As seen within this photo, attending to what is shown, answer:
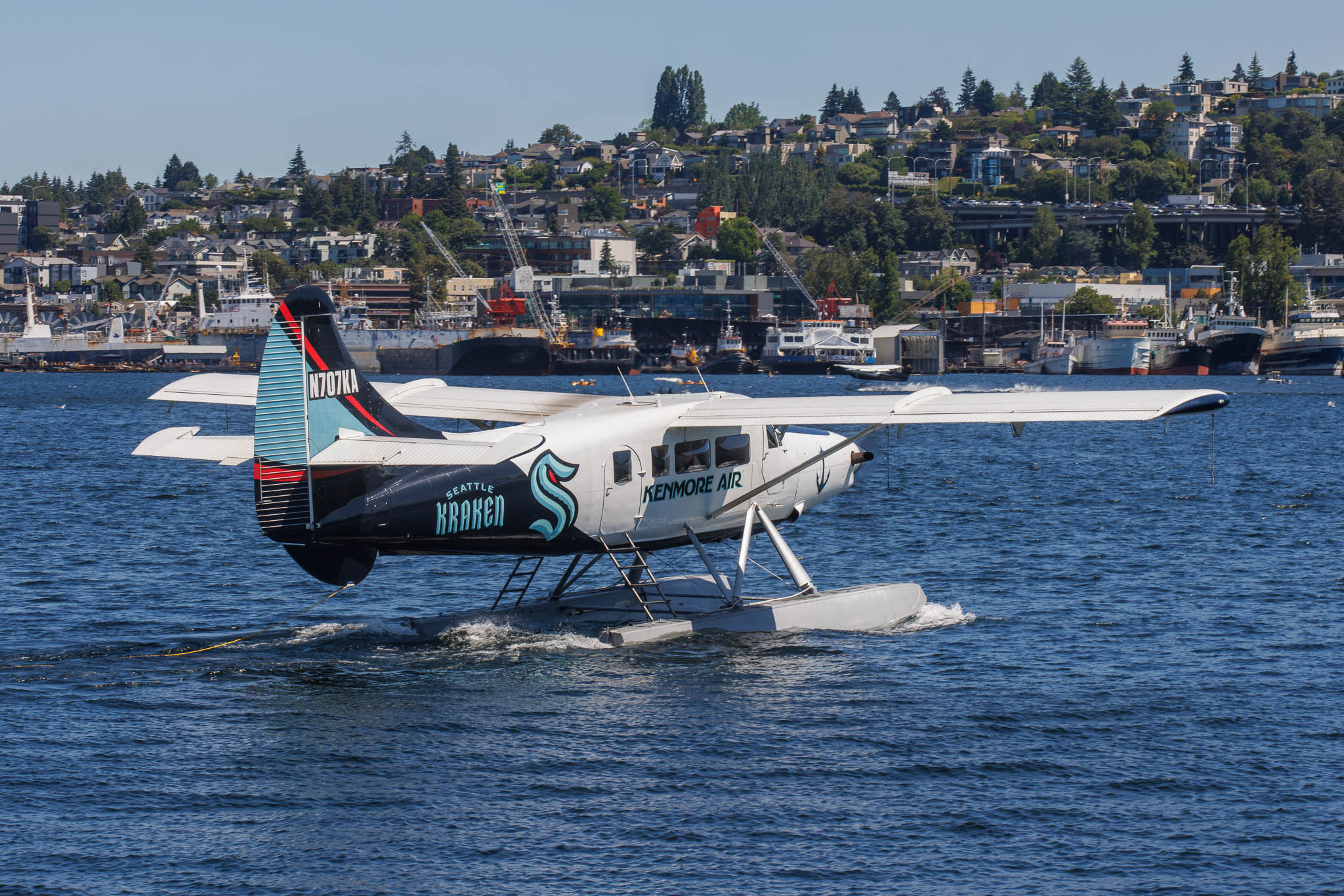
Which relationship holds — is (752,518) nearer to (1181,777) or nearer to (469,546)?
(469,546)

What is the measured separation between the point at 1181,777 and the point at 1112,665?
4952mm

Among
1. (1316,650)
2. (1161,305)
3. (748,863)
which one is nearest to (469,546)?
(748,863)

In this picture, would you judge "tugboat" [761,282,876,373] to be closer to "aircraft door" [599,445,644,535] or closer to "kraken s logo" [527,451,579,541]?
"aircraft door" [599,445,644,535]

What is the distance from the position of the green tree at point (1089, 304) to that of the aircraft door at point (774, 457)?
155156 millimetres

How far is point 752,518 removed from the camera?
21578 mm

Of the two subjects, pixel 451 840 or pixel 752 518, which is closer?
pixel 451 840

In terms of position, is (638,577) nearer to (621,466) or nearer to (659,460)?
(659,460)

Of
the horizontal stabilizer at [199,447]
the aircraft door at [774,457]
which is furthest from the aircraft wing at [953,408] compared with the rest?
the horizontal stabilizer at [199,447]

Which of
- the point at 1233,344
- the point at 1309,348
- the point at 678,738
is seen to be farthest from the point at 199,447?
the point at 1309,348

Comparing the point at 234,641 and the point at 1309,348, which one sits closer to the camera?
the point at 234,641

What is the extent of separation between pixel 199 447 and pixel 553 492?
4.70 meters

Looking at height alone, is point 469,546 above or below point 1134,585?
above

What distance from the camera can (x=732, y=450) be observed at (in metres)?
21.4

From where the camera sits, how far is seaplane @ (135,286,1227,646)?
57.8 ft
